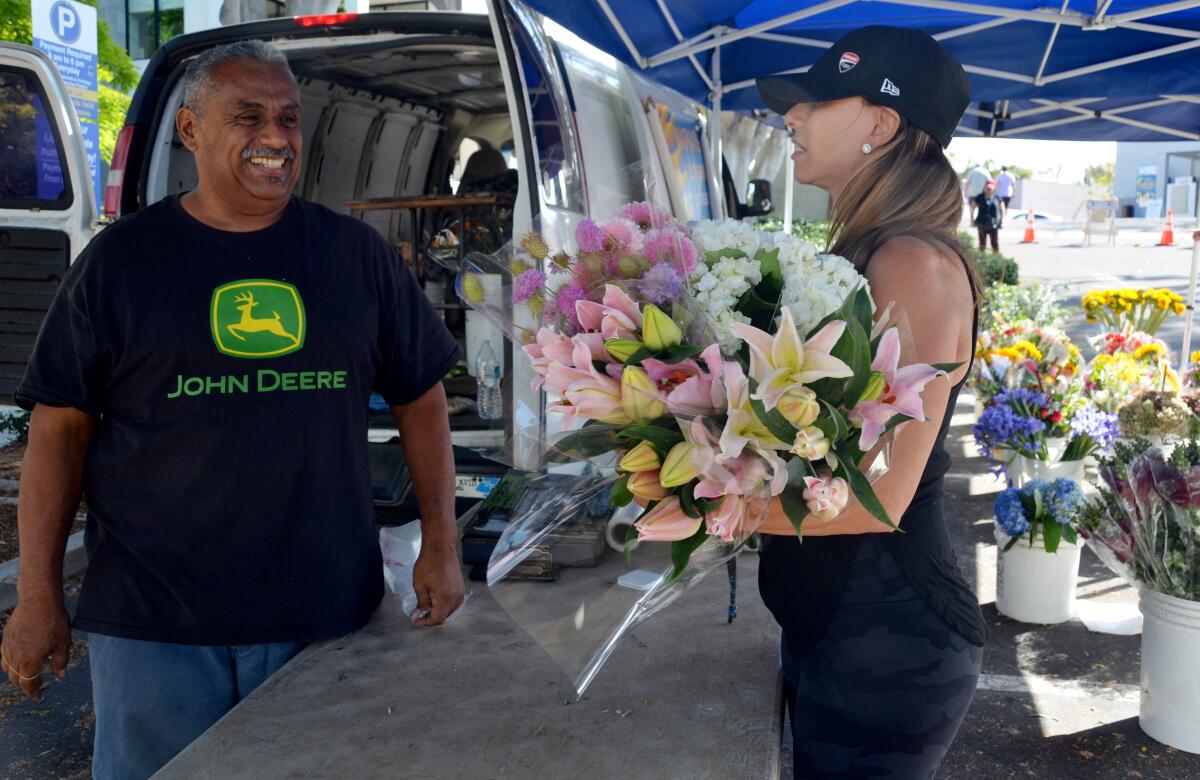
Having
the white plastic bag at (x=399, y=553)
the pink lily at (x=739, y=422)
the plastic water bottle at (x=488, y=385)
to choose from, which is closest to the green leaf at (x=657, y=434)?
the pink lily at (x=739, y=422)

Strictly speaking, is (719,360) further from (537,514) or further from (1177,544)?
(1177,544)

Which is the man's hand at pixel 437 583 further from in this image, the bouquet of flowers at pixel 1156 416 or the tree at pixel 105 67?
the tree at pixel 105 67

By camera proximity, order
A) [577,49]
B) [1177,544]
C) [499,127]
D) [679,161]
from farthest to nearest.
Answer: [499,127]
[679,161]
[577,49]
[1177,544]

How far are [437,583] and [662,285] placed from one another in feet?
3.99

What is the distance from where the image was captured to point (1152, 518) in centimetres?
338

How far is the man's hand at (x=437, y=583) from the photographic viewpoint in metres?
2.39

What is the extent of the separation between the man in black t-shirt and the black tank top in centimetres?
102

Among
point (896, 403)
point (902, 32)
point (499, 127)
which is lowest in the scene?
point (896, 403)

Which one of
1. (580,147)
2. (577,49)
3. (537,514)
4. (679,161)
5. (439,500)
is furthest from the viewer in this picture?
(679,161)

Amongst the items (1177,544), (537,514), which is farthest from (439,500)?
(1177,544)

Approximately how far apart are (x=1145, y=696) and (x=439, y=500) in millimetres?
2583

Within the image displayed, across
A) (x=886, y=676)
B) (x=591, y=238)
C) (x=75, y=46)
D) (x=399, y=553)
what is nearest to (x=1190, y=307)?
(x=399, y=553)

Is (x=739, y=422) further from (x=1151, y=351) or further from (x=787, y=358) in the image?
(x=1151, y=351)

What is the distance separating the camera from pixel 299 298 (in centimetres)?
219
